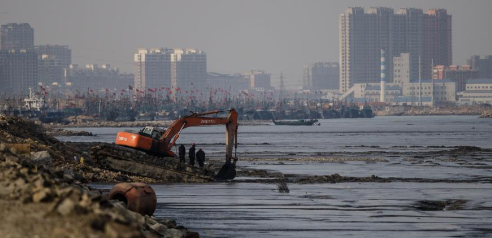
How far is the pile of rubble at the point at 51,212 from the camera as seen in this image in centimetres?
1536

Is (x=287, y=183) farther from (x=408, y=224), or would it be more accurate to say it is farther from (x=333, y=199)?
(x=408, y=224)

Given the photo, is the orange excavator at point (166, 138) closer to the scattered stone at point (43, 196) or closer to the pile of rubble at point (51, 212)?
the pile of rubble at point (51, 212)

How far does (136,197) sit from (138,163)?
722 inches

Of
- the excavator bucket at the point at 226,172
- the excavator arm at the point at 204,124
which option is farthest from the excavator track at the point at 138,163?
the excavator bucket at the point at 226,172

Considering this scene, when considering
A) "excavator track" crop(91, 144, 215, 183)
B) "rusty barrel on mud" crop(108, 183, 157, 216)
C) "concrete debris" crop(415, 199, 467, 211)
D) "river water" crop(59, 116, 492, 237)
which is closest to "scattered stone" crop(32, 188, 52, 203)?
"river water" crop(59, 116, 492, 237)

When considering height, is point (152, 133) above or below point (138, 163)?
above

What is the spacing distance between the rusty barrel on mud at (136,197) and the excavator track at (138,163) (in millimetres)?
17836

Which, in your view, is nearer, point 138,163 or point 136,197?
point 136,197

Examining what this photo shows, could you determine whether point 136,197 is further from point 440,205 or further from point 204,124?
point 204,124

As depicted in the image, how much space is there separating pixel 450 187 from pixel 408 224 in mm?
16598

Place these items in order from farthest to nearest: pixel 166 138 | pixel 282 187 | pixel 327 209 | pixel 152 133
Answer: pixel 152 133 < pixel 166 138 < pixel 282 187 < pixel 327 209

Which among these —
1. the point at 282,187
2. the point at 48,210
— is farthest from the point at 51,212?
the point at 282,187

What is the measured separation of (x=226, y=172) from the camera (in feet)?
177

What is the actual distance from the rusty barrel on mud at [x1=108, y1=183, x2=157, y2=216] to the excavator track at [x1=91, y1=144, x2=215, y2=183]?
17836 mm
